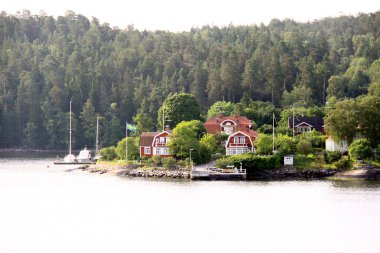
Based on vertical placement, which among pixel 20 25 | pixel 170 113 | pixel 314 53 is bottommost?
pixel 170 113

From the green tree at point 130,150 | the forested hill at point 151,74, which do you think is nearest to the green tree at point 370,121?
the green tree at point 130,150

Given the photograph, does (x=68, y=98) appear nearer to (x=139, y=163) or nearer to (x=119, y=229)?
(x=139, y=163)

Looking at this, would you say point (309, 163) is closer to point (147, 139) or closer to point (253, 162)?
point (253, 162)

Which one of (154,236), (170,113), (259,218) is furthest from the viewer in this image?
(170,113)

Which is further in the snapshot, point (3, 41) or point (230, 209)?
point (3, 41)

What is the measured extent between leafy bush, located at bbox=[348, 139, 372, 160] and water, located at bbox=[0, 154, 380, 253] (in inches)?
180

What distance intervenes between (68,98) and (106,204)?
276 feet

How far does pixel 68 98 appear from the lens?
138 meters

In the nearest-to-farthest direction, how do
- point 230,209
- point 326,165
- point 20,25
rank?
point 230,209, point 326,165, point 20,25

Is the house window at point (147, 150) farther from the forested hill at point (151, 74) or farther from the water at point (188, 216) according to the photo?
the forested hill at point (151, 74)

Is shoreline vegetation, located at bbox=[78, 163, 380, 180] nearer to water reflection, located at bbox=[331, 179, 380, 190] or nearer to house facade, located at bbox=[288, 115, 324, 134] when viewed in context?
water reflection, located at bbox=[331, 179, 380, 190]

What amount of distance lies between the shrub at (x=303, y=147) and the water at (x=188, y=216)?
8019 mm

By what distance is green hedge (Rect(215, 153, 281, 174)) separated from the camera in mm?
71250

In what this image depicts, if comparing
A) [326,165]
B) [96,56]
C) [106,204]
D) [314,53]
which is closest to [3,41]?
[96,56]
